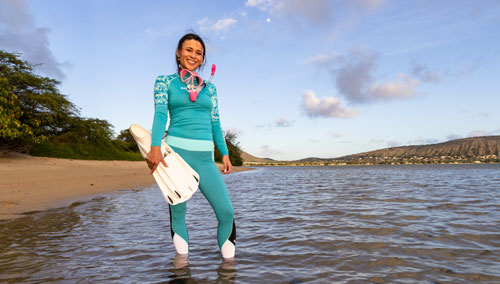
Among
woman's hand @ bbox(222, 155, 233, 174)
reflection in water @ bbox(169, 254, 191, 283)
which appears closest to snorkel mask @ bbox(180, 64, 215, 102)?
woman's hand @ bbox(222, 155, 233, 174)

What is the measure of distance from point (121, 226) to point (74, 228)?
789mm

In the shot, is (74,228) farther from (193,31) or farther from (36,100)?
(36,100)

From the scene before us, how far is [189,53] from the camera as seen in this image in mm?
3484

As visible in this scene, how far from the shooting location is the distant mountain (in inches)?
4870

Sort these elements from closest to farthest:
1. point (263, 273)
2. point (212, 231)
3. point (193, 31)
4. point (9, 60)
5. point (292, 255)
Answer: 1. point (263, 273)
2. point (193, 31)
3. point (292, 255)
4. point (212, 231)
5. point (9, 60)

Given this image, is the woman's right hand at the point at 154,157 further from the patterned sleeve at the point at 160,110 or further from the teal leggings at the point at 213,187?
the teal leggings at the point at 213,187

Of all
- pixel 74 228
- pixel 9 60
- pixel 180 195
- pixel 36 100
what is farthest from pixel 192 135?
pixel 9 60

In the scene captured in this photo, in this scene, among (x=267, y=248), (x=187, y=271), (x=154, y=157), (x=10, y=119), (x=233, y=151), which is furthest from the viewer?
(x=233, y=151)

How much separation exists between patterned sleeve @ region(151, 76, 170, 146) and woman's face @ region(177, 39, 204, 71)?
32cm

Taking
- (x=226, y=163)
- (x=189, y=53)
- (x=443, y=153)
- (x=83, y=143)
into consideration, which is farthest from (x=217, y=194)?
(x=443, y=153)

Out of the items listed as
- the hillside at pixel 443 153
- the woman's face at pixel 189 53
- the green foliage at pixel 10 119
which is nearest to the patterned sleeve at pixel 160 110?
the woman's face at pixel 189 53

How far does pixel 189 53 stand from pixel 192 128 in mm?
884

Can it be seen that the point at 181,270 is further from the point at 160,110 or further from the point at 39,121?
the point at 39,121

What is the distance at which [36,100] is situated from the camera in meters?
21.3
